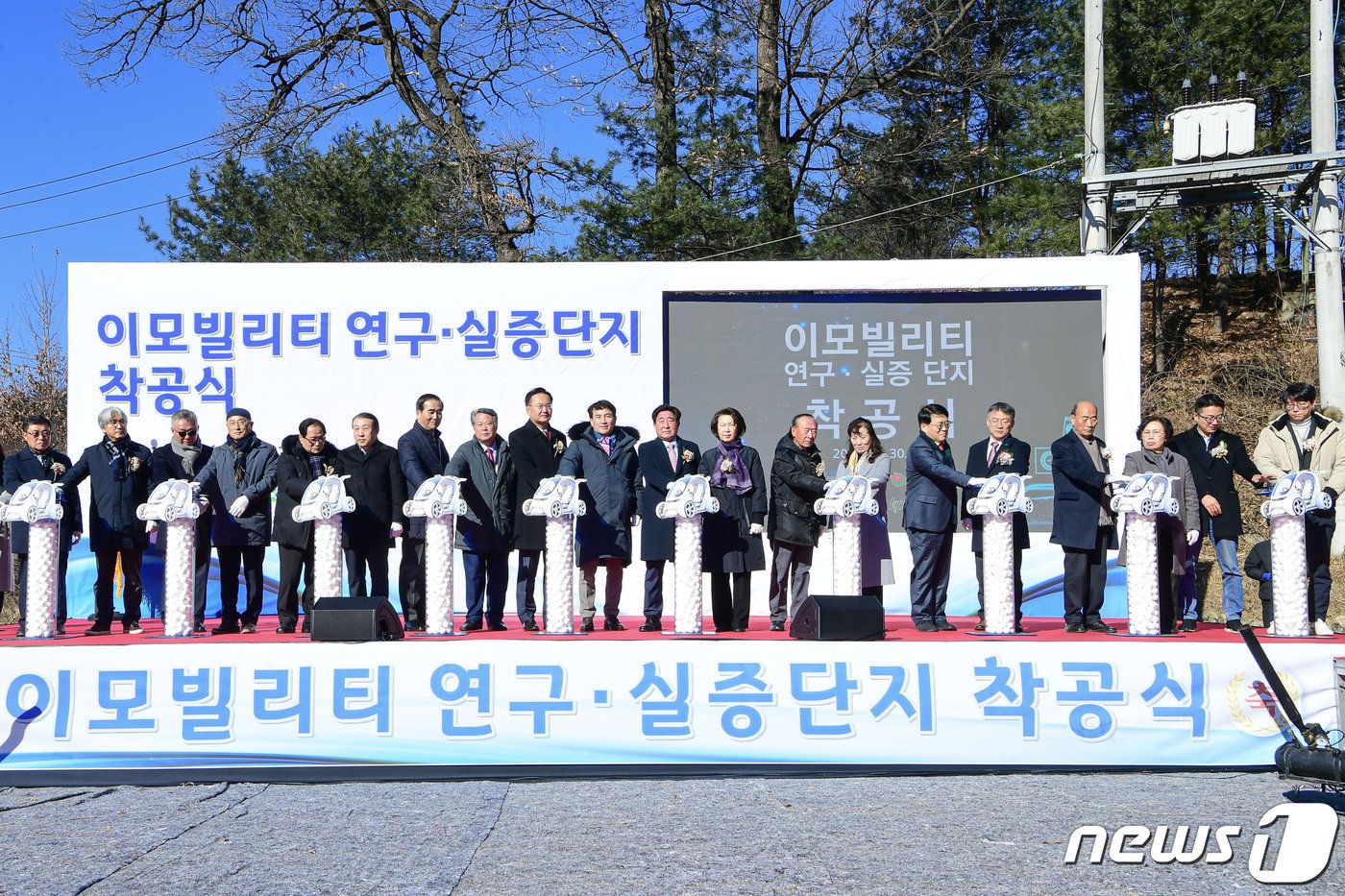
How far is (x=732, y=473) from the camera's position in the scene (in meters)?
5.79

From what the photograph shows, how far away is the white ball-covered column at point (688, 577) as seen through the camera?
516 centimetres

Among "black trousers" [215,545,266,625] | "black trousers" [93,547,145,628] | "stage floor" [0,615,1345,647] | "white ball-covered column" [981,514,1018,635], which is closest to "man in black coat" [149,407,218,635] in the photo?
"black trousers" [215,545,266,625]

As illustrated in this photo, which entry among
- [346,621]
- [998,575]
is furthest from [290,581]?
[998,575]

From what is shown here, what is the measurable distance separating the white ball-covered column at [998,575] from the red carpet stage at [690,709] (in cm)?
52

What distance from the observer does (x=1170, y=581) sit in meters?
5.71

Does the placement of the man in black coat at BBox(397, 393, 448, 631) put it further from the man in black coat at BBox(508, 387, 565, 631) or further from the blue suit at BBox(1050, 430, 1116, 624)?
the blue suit at BBox(1050, 430, 1116, 624)

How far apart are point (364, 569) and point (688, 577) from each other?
1.81 meters

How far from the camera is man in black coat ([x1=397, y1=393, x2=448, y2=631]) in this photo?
6.04 metres

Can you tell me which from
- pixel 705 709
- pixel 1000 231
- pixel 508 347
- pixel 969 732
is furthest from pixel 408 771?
pixel 1000 231

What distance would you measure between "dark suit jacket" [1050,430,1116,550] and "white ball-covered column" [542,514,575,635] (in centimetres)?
234

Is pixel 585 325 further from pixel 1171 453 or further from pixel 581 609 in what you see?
pixel 1171 453

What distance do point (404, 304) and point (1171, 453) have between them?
4572 mm

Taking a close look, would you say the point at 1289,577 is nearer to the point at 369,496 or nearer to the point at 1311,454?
the point at 1311,454

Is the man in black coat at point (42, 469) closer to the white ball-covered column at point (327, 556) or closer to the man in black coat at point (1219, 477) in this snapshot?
the white ball-covered column at point (327, 556)
